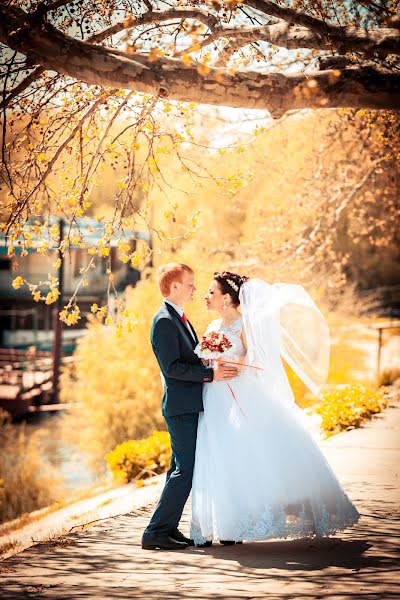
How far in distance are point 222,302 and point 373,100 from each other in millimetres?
1974

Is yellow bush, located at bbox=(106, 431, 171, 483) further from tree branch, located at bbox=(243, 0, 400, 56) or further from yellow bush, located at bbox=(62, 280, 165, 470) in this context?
yellow bush, located at bbox=(62, 280, 165, 470)

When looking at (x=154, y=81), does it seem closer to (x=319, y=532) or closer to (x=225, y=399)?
(x=225, y=399)

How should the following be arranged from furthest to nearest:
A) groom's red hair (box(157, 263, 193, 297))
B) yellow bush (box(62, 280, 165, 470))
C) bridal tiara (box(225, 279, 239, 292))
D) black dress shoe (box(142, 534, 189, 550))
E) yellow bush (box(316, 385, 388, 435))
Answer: yellow bush (box(62, 280, 165, 470)) < yellow bush (box(316, 385, 388, 435)) < bridal tiara (box(225, 279, 239, 292)) < groom's red hair (box(157, 263, 193, 297)) < black dress shoe (box(142, 534, 189, 550))

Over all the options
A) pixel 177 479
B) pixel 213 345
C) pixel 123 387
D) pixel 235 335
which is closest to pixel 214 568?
pixel 177 479

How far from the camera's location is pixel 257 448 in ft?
A: 19.3

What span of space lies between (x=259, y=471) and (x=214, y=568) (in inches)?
31.8

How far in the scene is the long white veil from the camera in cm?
612

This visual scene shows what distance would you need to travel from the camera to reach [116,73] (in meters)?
5.29

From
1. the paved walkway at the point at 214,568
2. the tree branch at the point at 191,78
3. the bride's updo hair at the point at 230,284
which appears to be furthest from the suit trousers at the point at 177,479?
the tree branch at the point at 191,78

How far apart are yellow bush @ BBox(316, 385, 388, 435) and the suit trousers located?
5960 mm

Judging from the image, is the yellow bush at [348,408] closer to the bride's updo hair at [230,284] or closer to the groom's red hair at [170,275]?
the bride's updo hair at [230,284]

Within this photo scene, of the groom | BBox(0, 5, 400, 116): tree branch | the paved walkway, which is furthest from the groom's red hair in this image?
the paved walkway

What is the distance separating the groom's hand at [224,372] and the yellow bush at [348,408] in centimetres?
590

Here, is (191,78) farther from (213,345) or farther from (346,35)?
(213,345)
